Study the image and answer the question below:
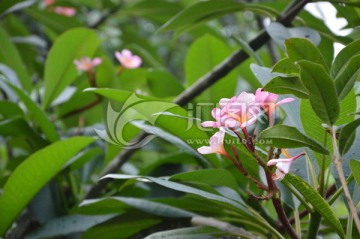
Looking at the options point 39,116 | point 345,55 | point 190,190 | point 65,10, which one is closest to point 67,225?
point 39,116

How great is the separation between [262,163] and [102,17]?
118 centimetres

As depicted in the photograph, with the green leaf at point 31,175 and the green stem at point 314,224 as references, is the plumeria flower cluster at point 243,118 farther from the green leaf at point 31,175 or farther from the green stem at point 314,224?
the green leaf at point 31,175

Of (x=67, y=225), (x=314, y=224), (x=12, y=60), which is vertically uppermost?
(x=12, y=60)

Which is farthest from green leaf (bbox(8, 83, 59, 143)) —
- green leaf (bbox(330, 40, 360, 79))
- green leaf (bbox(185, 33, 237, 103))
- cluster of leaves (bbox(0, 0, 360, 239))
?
green leaf (bbox(330, 40, 360, 79))

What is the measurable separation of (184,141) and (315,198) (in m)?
0.31

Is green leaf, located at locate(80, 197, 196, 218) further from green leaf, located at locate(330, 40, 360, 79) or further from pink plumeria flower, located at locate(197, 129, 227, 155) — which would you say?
green leaf, located at locate(330, 40, 360, 79)

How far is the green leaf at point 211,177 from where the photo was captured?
0.77m

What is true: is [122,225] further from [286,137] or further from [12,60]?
[12,60]

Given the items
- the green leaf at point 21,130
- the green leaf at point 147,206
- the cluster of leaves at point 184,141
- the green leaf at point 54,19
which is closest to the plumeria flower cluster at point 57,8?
the green leaf at point 54,19

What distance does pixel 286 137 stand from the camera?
22.9 inches

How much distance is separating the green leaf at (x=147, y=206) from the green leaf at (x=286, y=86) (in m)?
0.32

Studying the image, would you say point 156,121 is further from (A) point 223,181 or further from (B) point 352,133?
(B) point 352,133

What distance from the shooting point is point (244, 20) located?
210 cm

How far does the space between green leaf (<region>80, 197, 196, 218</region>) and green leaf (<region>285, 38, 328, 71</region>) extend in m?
0.34
